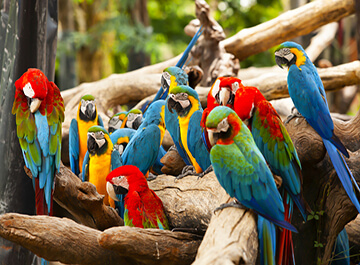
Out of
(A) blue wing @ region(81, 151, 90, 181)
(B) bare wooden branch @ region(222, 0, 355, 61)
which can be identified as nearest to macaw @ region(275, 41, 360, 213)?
(A) blue wing @ region(81, 151, 90, 181)

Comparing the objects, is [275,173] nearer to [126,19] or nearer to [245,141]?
[245,141]

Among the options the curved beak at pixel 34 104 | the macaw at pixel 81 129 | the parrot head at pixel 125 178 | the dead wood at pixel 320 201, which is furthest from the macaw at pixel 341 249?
the curved beak at pixel 34 104

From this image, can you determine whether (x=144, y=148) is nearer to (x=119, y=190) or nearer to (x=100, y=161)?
(x=100, y=161)

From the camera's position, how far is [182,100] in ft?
8.61

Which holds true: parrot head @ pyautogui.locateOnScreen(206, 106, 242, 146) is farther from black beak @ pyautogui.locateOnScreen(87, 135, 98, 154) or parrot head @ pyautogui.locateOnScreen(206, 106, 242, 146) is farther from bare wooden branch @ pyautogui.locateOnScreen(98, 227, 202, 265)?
black beak @ pyautogui.locateOnScreen(87, 135, 98, 154)

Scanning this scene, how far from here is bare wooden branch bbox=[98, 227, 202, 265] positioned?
6.26ft

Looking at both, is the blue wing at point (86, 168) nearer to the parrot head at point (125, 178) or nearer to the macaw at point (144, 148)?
the macaw at point (144, 148)

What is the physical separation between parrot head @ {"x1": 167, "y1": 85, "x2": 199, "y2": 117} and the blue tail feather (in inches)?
32.1

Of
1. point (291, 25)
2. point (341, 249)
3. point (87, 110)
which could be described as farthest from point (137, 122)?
point (291, 25)

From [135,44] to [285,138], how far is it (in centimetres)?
524

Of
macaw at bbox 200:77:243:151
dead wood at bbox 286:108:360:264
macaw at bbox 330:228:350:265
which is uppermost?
macaw at bbox 200:77:243:151

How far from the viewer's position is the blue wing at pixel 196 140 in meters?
2.56

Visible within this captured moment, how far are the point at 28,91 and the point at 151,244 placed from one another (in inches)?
40.8

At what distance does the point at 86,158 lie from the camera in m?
2.77
